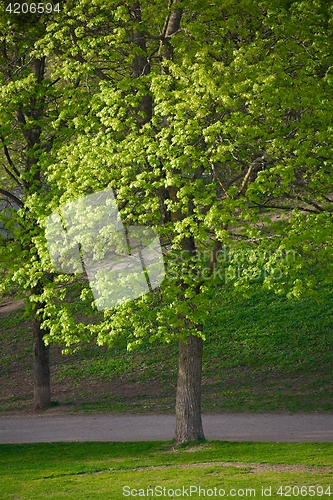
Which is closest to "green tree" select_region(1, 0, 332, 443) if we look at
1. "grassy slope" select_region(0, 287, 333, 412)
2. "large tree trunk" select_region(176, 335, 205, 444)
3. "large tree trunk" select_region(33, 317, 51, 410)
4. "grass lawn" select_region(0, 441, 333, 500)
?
"large tree trunk" select_region(176, 335, 205, 444)

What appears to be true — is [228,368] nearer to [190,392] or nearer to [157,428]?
[157,428]

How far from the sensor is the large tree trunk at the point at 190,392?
13609 mm

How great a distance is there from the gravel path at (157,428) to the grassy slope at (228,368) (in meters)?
0.81

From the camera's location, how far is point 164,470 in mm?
11539

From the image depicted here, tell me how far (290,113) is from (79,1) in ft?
15.0

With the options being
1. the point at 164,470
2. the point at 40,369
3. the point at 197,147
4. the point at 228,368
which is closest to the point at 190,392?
the point at 164,470

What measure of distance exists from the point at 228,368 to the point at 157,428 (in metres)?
4.70

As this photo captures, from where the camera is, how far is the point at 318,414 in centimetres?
1627

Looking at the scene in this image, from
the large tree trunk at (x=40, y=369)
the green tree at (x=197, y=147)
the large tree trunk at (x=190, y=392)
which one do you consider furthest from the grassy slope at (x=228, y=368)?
the green tree at (x=197, y=147)

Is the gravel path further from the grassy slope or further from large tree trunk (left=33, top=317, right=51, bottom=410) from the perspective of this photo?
large tree trunk (left=33, top=317, right=51, bottom=410)

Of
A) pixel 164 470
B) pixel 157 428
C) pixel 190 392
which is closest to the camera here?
pixel 164 470

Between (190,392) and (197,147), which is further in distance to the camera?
(190,392)

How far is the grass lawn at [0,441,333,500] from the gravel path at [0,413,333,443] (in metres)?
1.01

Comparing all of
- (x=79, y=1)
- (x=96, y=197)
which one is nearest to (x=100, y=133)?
(x=96, y=197)
